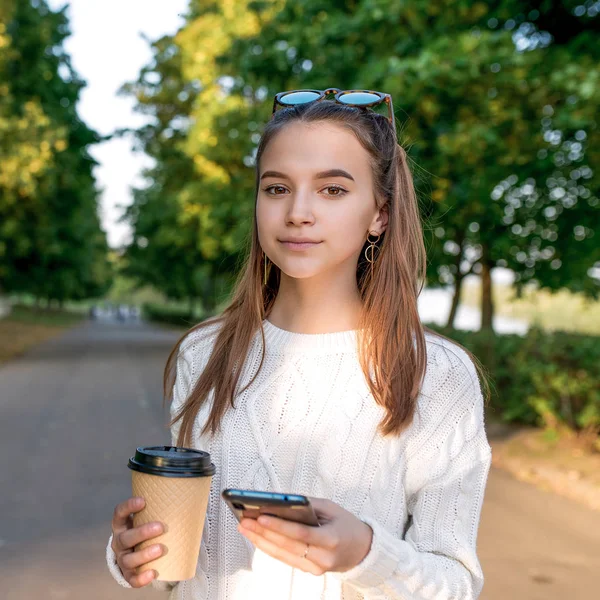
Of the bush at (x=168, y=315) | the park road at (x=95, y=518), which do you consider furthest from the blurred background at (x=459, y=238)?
the bush at (x=168, y=315)

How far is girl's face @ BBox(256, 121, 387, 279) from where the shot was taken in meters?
1.88

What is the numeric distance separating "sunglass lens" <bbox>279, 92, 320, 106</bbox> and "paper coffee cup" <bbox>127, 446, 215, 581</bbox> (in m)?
0.95

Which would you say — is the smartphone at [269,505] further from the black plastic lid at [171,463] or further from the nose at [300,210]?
the nose at [300,210]

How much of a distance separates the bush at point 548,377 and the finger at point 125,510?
25.7 feet

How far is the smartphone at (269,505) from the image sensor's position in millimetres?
1317

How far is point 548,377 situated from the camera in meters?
9.45

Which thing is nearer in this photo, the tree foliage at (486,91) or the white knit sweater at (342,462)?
the white knit sweater at (342,462)

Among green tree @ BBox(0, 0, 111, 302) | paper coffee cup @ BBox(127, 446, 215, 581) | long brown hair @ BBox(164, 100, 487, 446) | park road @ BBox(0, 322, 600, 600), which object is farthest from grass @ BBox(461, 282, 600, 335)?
green tree @ BBox(0, 0, 111, 302)

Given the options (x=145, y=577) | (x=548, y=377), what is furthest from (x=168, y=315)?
(x=145, y=577)

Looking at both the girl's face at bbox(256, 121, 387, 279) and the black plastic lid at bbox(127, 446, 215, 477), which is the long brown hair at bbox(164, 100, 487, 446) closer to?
the girl's face at bbox(256, 121, 387, 279)

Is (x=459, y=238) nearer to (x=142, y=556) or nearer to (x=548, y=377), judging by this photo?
(x=548, y=377)

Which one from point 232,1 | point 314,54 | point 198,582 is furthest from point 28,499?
point 232,1

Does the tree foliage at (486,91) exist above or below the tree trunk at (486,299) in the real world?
above

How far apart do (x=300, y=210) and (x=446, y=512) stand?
74 centimetres
